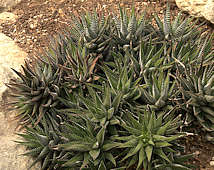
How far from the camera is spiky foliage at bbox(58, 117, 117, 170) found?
2918 mm

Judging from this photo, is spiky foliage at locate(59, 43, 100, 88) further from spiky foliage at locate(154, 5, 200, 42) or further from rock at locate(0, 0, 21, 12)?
rock at locate(0, 0, 21, 12)

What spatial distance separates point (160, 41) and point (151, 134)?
1501 mm

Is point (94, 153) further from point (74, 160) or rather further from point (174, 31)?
point (174, 31)

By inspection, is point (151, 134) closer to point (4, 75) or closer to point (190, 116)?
point (190, 116)

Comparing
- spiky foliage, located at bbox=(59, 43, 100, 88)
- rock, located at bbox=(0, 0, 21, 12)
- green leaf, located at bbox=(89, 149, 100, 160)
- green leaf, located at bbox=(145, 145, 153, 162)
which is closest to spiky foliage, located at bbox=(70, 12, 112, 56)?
spiky foliage, located at bbox=(59, 43, 100, 88)

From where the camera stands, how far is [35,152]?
323 cm

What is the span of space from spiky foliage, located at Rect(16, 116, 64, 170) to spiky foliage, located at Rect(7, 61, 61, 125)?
0.56 ft

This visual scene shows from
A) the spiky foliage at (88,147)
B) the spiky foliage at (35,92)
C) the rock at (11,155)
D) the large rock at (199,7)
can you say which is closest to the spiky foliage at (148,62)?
the spiky foliage at (88,147)

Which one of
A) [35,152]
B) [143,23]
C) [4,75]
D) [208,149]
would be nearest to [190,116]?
[208,149]

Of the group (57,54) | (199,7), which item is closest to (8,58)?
(57,54)

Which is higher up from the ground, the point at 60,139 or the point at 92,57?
the point at 92,57

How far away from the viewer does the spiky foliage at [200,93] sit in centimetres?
298

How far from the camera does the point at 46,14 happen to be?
17.6 ft

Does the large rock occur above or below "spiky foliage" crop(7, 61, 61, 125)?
above
